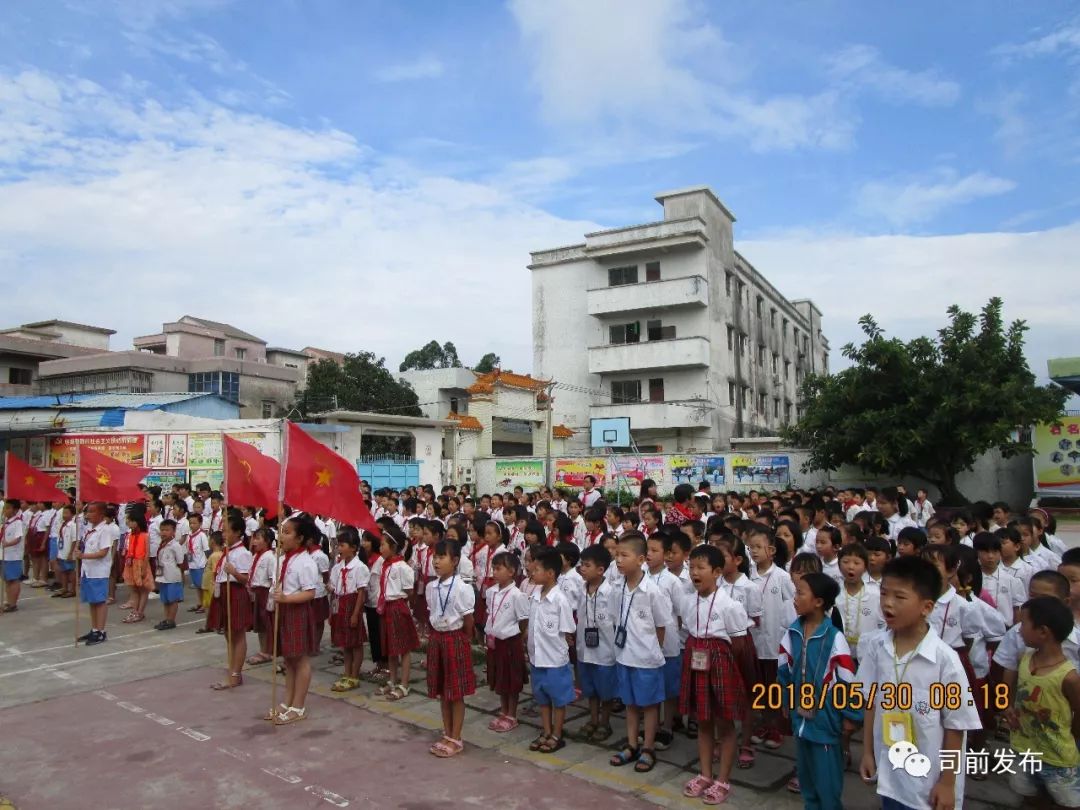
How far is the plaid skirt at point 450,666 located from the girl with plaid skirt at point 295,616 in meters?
1.13

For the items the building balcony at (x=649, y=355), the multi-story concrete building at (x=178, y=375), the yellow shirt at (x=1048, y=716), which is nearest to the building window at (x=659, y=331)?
the building balcony at (x=649, y=355)

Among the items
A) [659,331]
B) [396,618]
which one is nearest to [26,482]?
[396,618]

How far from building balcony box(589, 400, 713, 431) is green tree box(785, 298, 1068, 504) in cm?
1075

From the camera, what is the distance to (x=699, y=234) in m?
28.8

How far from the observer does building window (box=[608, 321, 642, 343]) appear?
31.2 m

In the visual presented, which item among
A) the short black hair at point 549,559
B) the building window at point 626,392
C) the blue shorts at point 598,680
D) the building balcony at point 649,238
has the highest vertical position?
the building balcony at point 649,238

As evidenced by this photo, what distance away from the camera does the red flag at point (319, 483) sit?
577 centimetres

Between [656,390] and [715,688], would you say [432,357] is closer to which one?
[656,390]

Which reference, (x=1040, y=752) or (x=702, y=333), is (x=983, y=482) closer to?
(x=702, y=333)

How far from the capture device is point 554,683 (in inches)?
196

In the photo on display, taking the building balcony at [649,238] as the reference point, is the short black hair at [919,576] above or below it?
below

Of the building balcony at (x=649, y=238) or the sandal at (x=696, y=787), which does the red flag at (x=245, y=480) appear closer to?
the sandal at (x=696, y=787)

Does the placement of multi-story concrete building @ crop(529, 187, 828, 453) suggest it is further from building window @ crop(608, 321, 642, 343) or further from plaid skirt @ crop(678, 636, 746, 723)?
plaid skirt @ crop(678, 636, 746, 723)

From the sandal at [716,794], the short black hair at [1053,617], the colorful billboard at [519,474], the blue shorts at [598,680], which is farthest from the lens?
the colorful billboard at [519,474]
